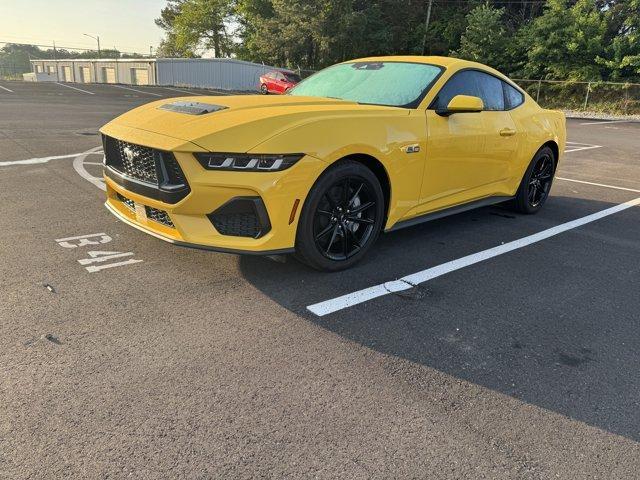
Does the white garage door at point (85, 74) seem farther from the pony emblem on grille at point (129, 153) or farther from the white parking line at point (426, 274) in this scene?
the white parking line at point (426, 274)

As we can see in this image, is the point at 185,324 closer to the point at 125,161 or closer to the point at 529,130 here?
the point at 125,161

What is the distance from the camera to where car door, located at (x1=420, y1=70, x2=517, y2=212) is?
4.13 metres

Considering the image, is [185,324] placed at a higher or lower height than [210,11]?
lower

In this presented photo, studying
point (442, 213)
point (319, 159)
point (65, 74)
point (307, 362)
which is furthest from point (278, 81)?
point (65, 74)

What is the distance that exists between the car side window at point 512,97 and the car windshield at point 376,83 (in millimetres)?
1144

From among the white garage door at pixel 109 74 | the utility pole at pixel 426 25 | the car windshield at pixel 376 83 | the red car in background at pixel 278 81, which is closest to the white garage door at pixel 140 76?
the white garage door at pixel 109 74

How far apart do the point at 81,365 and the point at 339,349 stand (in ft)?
4.32

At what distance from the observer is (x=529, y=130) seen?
529cm

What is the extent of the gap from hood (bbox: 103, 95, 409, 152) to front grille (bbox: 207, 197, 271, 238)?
13.0 inches

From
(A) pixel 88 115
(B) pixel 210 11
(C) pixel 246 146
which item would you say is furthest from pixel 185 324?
(B) pixel 210 11

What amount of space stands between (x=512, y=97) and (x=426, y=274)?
8.31ft

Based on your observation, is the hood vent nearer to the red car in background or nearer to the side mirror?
the side mirror

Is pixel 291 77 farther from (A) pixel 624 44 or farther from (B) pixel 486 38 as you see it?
(A) pixel 624 44

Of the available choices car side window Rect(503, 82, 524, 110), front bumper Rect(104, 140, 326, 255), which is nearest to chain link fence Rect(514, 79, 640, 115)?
car side window Rect(503, 82, 524, 110)
